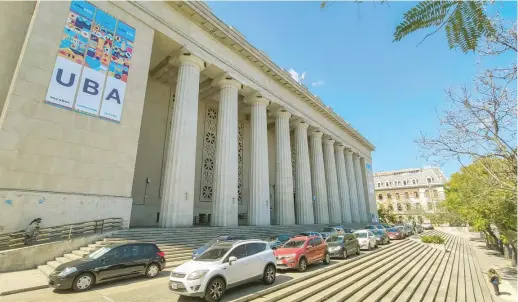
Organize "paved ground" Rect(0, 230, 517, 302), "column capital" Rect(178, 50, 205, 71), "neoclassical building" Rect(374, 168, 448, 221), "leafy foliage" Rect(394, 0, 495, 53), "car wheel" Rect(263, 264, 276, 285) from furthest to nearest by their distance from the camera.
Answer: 1. "neoclassical building" Rect(374, 168, 448, 221)
2. "column capital" Rect(178, 50, 205, 71)
3. "car wheel" Rect(263, 264, 276, 285)
4. "paved ground" Rect(0, 230, 517, 302)
5. "leafy foliage" Rect(394, 0, 495, 53)

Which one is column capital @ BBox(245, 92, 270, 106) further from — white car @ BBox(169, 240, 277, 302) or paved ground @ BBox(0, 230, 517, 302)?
white car @ BBox(169, 240, 277, 302)

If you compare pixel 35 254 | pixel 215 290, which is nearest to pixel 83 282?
pixel 215 290

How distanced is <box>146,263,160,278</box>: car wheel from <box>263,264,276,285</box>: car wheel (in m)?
4.66

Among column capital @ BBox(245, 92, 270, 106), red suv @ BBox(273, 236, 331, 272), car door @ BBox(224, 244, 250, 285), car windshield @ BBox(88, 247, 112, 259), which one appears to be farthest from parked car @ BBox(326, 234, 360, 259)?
column capital @ BBox(245, 92, 270, 106)

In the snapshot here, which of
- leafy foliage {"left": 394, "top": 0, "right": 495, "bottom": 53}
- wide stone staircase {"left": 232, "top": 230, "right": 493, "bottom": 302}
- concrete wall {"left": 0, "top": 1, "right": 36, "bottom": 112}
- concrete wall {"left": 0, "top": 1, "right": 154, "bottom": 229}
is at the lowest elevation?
wide stone staircase {"left": 232, "top": 230, "right": 493, "bottom": 302}

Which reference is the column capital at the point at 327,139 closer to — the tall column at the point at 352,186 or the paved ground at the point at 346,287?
the tall column at the point at 352,186

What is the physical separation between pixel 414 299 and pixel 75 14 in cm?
2439

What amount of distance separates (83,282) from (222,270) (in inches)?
195

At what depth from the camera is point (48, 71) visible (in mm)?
14391

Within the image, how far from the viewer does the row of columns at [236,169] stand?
1994cm

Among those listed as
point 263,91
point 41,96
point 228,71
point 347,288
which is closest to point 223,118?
point 228,71

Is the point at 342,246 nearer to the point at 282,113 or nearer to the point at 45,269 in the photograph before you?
the point at 45,269

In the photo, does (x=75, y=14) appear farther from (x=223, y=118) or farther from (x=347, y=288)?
(x=347, y=288)

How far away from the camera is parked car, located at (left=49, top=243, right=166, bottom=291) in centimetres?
821
